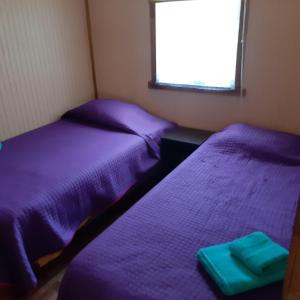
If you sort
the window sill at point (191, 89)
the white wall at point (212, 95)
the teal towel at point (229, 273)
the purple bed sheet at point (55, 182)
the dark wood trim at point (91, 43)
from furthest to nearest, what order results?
the dark wood trim at point (91, 43) < the window sill at point (191, 89) < the white wall at point (212, 95) < the purple bed sheet at point (55, 182) < the teal towel at point (229, 273)

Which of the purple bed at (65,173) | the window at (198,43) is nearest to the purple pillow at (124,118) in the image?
the purple bed at (65,173)

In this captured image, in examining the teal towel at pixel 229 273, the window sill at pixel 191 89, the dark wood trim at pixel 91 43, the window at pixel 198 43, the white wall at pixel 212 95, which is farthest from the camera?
the dark wood trim at pixel 91 43

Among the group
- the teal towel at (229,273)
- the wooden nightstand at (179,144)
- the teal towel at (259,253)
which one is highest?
the teal towel at (259,253)

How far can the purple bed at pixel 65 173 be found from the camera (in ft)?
5.13

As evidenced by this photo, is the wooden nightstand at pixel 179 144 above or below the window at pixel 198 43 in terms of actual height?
below

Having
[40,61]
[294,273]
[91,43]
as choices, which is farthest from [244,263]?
[91,43]

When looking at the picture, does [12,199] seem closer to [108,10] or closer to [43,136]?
[43,136]

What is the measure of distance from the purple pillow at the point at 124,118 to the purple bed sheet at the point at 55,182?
6 centimetres

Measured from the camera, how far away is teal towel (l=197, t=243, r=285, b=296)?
105cm

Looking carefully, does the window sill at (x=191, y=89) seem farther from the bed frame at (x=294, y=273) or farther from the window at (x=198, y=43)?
the bed frame at (x=294, y=273)

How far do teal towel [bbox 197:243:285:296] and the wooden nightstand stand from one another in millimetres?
1321

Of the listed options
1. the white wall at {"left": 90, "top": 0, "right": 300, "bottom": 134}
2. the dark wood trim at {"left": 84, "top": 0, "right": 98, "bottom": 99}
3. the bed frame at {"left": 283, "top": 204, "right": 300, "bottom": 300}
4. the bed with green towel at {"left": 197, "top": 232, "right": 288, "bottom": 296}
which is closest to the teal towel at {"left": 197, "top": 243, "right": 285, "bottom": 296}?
the bed with green towel at {"left": 197, "top": 232, "right": 288, "bottom": 296}

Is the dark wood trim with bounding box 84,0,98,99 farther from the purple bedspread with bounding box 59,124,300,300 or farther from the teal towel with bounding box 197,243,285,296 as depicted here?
the teal towel with bounding box 197,243,285,296

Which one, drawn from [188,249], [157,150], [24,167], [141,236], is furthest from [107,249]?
[157,150]
